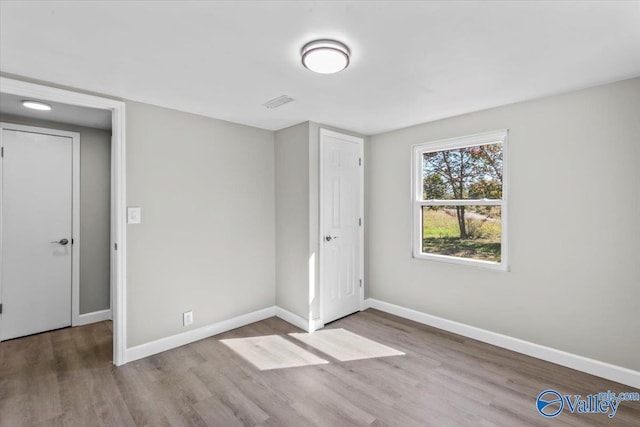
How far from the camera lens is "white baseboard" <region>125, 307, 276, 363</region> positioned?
268 centimetres

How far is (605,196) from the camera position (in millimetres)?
2348

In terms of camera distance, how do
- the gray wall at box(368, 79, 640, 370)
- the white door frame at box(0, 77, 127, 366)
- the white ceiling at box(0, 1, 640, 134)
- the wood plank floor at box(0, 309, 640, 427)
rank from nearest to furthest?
the white ceiling at box(0, 1, 640, 134)
the wood plank floor at box(0, 309, 640, 427)
the gray wall at box(368, 79, 640, 370)
the white door frame at box(0, 77, 127, 366)

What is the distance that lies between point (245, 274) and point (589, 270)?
3.22 m

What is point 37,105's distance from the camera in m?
2.74

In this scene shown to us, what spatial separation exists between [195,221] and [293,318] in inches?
60.4

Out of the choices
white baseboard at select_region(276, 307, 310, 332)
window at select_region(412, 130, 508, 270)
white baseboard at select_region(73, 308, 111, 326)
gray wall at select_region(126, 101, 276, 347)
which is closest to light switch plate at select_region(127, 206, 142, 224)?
gray wall at select_region(126, 101, 276, 347)

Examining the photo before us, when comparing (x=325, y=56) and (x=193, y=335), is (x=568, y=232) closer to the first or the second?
(x=325, y=56)

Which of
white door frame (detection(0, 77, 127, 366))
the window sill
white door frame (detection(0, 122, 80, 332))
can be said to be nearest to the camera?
white door frame (detection(0, 77, 127, 366))

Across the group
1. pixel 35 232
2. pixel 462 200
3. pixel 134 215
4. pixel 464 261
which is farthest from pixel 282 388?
pixel 35 232

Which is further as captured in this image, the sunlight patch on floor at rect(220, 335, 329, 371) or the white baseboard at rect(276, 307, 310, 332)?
the white baseboard at rect(276, 307, 310, 332)

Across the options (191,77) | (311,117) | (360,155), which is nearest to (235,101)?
(191,77)

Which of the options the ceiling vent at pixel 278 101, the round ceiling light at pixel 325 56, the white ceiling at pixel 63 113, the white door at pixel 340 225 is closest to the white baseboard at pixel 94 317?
the white ceiling at pixel 63 113

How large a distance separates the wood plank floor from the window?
3.10ft

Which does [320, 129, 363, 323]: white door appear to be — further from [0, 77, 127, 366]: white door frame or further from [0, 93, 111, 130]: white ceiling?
[0, 93, 111, 130]: white ceiling
